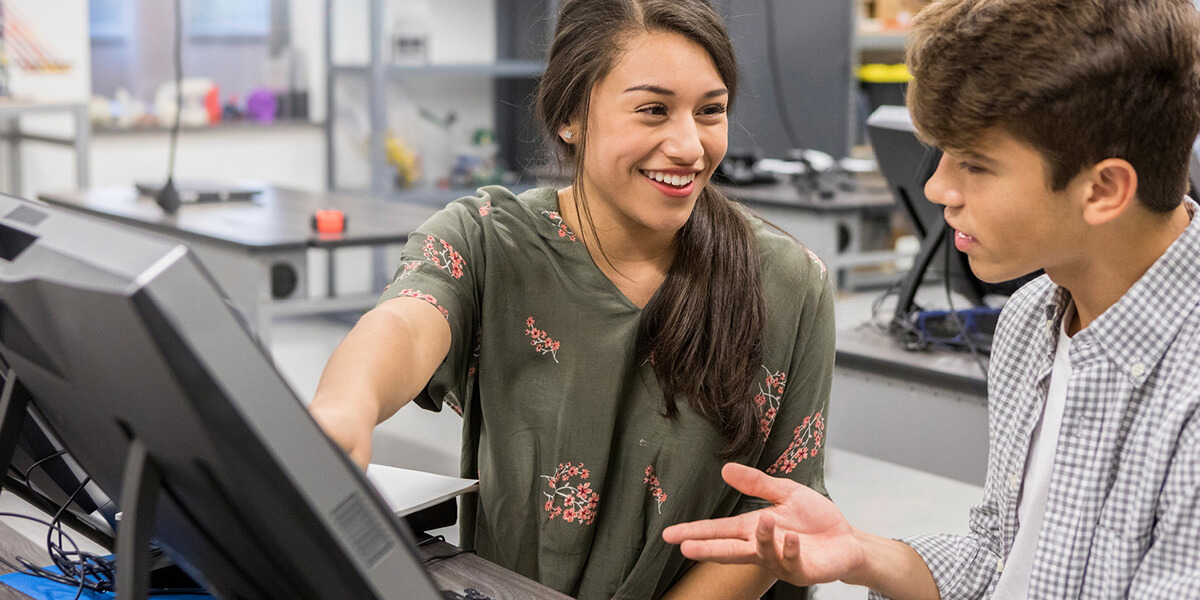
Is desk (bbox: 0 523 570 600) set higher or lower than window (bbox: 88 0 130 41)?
lower

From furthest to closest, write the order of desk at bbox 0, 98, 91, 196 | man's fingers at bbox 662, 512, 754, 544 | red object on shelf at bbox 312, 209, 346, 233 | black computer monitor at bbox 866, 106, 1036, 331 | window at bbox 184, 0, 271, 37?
window at bbox 184, 0, 271, 37 → desk at bbox 0, 98, 91, 196 → red object on shelf at bbox 312, 209, 346, 233 → black computer monitor at bbox 866, 106, 1036, 331 → man's fingers at bbox 662, 512, 754, 544

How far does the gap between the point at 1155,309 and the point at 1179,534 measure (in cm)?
15

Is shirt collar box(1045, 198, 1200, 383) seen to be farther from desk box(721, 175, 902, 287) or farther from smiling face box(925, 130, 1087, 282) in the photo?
desk box(721, 175, 902, 287)

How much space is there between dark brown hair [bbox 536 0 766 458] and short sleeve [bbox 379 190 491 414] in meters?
0.13

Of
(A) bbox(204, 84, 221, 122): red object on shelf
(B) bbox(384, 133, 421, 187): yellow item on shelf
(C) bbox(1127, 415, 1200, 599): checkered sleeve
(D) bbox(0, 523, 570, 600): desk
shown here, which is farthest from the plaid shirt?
(A) bbox(204, 84, 221, 122): red object on shelf

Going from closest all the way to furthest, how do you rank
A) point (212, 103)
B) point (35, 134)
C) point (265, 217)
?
point (265, 217)
point (35, 134)
point (212, 103)

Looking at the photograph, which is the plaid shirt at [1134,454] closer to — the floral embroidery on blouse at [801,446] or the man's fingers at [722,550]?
the man's fingers at [722,550]

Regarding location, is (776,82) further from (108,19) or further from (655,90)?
(655,90)

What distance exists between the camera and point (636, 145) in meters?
1.10

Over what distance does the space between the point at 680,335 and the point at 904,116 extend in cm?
96

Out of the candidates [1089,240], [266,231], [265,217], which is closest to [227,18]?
[265,217]

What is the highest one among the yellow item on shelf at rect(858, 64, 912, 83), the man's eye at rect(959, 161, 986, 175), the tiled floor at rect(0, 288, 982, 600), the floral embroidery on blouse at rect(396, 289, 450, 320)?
the yellow item on shelf at rect(858, 64, 912, 83)

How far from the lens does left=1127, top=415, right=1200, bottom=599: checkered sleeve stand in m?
0.70

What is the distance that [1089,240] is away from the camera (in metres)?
0.77
